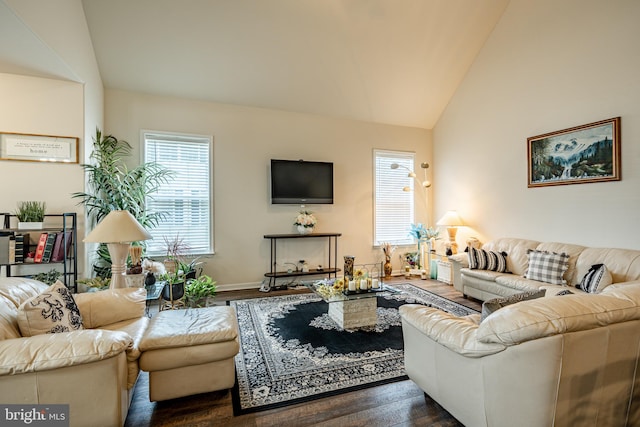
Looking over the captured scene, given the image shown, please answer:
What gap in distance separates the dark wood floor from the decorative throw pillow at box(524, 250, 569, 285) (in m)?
2.52

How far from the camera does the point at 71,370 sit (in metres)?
1.46

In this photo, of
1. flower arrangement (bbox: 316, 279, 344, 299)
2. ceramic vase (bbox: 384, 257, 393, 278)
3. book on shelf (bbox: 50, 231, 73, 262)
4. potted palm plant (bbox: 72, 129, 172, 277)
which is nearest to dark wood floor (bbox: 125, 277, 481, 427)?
flower arrangement (bbox: 316, 279, 344, 299)

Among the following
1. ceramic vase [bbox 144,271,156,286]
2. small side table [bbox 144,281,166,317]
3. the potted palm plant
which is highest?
the potted palm plant

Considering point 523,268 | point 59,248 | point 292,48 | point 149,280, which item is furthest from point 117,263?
point 523,268

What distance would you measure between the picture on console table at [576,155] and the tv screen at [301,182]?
10.4ft

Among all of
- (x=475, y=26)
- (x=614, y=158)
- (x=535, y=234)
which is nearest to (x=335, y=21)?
(x=475, y=26)

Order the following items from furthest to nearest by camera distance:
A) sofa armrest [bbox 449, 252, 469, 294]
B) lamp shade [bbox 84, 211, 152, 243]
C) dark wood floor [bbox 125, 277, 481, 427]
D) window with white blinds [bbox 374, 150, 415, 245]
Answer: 1. window with white blinds [bbox 374, 150, 415, 245]
2. sofa armrest [bbox 449, 252, 469, 294]
3. lamp shade [bbox 84, 211, 152, 243]
4. dark wood floor [bbox 125, 277, 481, 427]

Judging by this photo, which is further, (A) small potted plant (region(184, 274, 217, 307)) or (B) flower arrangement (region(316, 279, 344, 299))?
(A) small potted plant (region(184, 274, 217, 307))

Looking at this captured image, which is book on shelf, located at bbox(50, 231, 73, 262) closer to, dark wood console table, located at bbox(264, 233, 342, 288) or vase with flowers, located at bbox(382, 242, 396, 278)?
dark wood console table, located at bbox(264, 233, 342, 288)

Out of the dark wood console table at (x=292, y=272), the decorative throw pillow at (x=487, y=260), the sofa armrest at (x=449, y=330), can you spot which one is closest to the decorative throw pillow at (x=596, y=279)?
the decorative throw pillow at (x=487, y=260)

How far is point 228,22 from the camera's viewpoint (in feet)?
12.4

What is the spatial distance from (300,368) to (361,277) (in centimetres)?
123

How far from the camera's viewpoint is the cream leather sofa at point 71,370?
4.56ft

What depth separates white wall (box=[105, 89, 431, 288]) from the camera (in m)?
4.44
